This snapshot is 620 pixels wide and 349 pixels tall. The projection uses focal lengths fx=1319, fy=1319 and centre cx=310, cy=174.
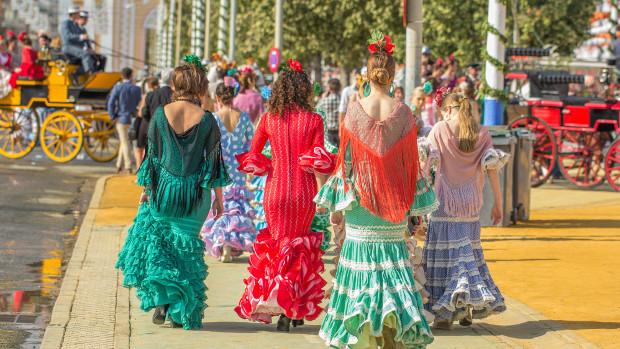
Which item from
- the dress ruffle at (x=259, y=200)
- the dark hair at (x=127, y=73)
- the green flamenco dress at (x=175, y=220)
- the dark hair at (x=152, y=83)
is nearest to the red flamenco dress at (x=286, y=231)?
the green flamenco dress at (x=175, y=220)

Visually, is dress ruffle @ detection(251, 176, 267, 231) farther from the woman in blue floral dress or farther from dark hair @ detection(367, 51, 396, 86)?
dark hair @ detection(367, 51, 396, 86)

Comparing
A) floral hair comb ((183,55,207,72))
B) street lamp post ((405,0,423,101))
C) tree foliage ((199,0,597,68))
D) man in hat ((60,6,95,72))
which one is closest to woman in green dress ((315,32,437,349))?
floral hair comb ((183,55,207,72))

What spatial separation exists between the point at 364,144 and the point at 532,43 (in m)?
35.4

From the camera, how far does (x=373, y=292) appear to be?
721cm

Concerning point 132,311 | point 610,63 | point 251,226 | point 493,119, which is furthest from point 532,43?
point 132,311

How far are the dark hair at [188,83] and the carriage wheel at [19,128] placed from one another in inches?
621

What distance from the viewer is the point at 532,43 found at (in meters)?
41.8

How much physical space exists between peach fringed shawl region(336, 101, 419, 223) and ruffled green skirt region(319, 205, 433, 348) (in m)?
0.09

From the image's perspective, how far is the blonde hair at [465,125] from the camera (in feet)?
29.7

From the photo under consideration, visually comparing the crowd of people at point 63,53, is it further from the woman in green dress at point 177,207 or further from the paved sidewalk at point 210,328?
the woman in green dress at point 177,207

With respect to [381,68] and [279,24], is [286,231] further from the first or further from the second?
[279,24]

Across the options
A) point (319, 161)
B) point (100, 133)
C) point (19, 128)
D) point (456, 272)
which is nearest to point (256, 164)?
point (319, 161)

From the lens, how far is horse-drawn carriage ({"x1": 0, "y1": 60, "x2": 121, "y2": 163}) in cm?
2386

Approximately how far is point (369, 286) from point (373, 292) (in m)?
0.05
